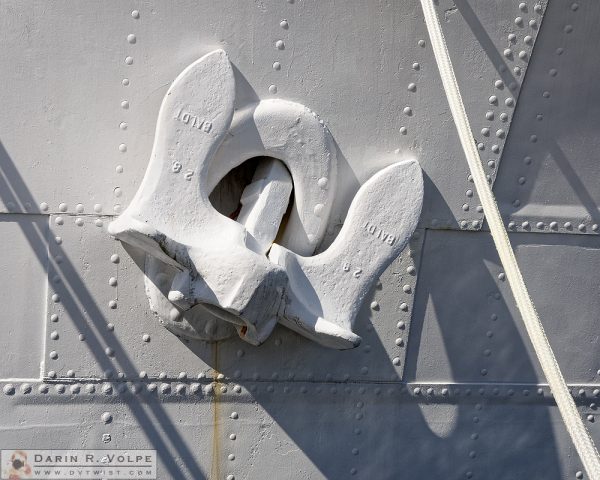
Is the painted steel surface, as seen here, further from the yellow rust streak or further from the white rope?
the white rope

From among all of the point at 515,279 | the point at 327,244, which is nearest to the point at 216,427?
the point at 327,244

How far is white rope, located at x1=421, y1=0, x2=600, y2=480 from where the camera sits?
1839 millimetres

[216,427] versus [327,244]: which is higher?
[327,244]

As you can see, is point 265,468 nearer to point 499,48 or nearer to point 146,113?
point 146,113

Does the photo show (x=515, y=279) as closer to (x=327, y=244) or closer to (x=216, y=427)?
(x=327, y=244)

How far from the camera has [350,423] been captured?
2.60m

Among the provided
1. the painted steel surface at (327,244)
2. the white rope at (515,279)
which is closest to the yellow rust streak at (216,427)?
the painted steel surface at (327,244)

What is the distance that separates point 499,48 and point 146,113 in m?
0.96

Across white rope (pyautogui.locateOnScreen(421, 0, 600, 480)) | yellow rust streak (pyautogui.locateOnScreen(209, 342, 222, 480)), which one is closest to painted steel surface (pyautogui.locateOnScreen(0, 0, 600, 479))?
yellow rust streak (pyautogui.locateOnScreen(209, 342, 222, 480))

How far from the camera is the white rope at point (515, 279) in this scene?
1.84 m

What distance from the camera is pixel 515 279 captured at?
200 centimetres

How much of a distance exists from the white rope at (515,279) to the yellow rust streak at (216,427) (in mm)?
838

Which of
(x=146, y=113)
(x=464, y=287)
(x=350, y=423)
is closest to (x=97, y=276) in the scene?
(x=146, y=113)

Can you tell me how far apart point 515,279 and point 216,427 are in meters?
0.97
